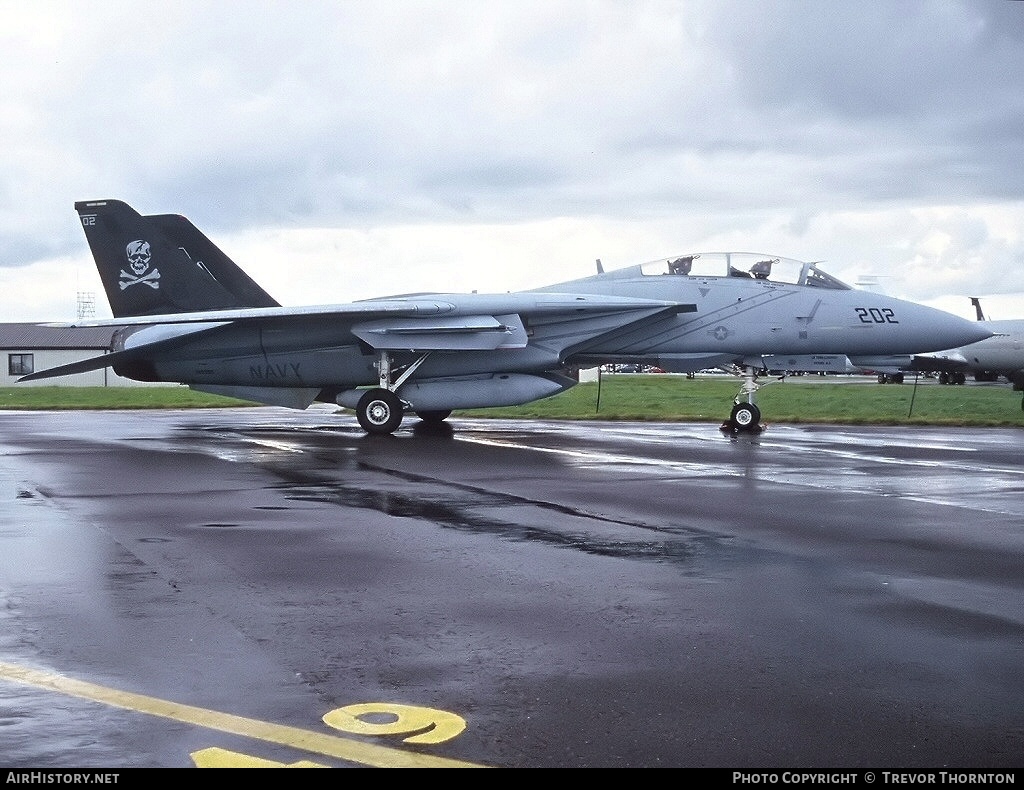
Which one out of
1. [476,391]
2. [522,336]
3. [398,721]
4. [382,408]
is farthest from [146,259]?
[398,721]

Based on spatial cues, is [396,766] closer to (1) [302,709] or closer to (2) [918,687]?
(1) [302,709]

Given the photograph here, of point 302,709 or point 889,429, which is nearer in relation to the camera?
point 302,709

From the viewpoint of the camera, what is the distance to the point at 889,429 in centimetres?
2280

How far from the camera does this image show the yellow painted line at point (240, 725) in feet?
12.4

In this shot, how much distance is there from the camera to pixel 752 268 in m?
20.5

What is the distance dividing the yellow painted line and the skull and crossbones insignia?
1839 cm

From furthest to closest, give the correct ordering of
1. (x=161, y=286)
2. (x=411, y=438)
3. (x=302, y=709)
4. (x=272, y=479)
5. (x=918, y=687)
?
(x=161, y=286)
(x=411, y=438)
(x=272, y=479)
(x=918, y=687)
(x=302, y=709)

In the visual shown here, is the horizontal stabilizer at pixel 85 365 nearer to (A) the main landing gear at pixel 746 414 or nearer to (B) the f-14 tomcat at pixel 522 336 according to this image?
(B) the f-14 tomcat at pixel 522 336

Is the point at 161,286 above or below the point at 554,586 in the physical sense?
above

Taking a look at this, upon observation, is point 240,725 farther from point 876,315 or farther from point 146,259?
point 146,259

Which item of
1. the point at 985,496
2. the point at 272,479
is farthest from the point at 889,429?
the point at 272,479

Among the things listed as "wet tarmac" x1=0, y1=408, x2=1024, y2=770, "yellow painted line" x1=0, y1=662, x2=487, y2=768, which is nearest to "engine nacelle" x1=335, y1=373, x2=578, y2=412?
"wet tarmac" x1=0, y1=408, x2=1024, y2=770

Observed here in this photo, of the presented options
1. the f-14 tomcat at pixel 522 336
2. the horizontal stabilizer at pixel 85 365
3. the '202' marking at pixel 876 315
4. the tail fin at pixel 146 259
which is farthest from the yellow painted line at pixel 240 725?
the tail fin at pixel 146 259

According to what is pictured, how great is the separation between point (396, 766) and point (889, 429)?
67.7 feet
